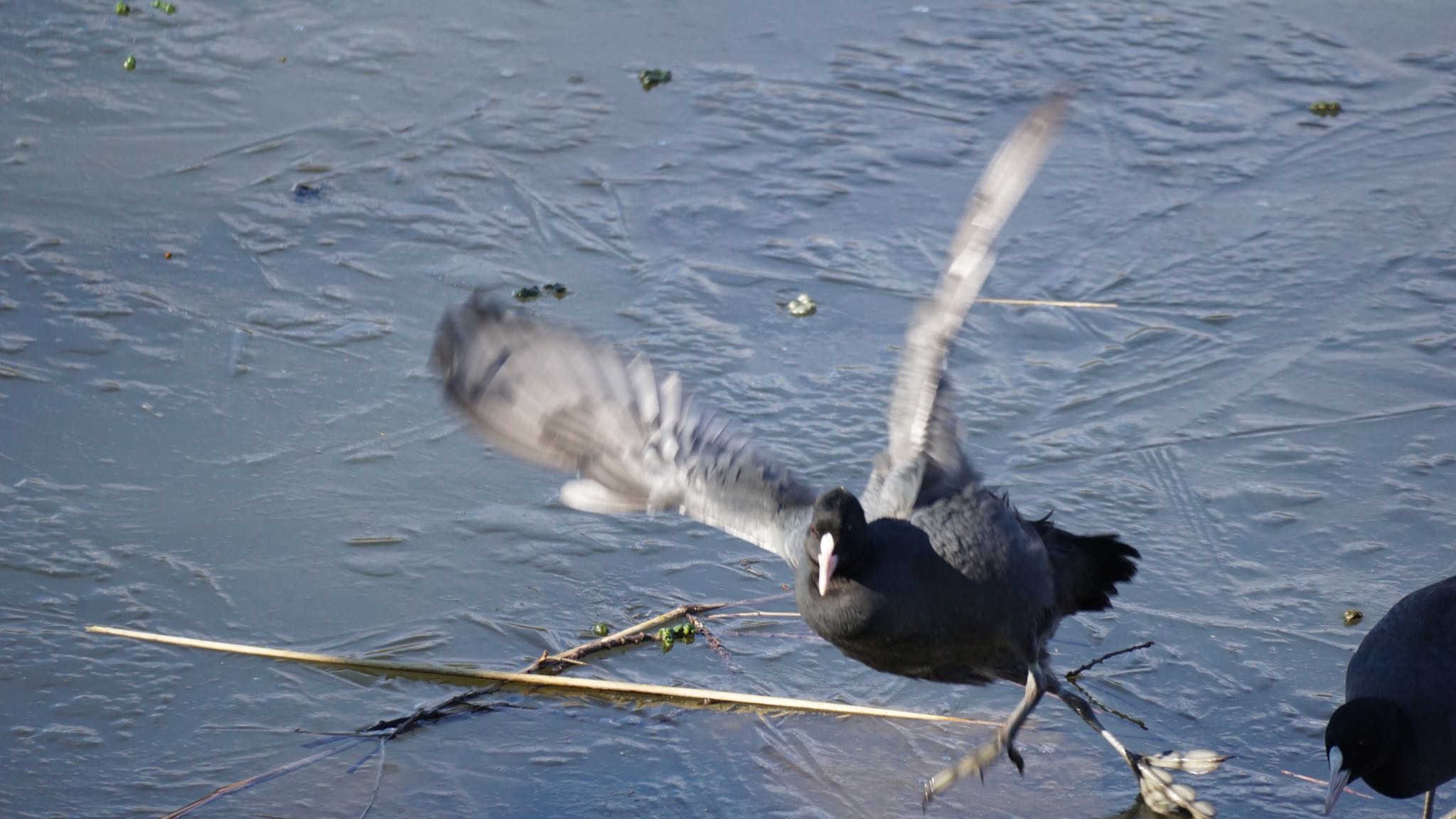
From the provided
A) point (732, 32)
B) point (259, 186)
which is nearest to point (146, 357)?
point (259, 186)

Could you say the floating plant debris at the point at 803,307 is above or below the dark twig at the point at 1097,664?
above

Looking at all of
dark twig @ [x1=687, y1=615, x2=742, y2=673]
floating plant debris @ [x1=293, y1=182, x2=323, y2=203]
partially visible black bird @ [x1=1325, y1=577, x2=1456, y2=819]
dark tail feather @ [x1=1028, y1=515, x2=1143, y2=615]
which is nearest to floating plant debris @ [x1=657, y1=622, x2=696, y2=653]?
dark twig @ [x1=687, y1=615, x2=742, y2=673]

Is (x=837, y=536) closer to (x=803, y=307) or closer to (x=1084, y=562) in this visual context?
(x=1084, y=562)

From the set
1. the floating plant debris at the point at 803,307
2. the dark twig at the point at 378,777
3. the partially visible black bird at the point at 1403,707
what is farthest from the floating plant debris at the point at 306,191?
the partially visible black bird at the point at 1403,707

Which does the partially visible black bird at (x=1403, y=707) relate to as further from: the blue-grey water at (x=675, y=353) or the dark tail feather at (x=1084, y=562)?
the dark tail feather at (x=1084, y=562)

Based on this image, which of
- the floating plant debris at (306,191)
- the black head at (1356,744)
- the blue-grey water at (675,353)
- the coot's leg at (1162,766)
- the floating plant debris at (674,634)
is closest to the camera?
the black head at (1356,744)

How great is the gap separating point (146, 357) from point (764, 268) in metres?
2.07

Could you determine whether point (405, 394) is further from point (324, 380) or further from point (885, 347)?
point (885, 347)

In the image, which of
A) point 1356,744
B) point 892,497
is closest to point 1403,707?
point 1356,744

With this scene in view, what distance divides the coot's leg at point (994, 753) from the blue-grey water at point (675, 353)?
0.10 metres

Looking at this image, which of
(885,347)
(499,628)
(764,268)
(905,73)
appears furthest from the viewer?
(905,73)

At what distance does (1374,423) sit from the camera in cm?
489

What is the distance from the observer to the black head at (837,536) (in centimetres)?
338

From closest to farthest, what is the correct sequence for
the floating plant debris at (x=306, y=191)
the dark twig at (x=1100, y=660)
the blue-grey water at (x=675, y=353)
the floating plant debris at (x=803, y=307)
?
the blue-grey water at (x=675, y=353) → the dark twig at (x=1100, y=660) → the floating plant debris at (x=803, y=307) → the floating plant debris at (x=306, y=191)
